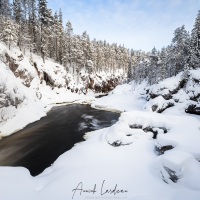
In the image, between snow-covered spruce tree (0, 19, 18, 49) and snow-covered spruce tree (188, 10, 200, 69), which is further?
snow-covered spruce tree (0, 19, 18, 49)

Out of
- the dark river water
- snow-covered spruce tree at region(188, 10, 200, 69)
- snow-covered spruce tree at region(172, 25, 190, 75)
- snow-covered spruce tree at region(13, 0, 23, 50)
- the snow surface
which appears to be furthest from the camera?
Answer: snow-covered spruce tree at region(172, 25, 190, 75)

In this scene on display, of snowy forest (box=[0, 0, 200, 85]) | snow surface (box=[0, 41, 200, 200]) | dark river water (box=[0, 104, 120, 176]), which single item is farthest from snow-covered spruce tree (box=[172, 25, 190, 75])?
snow surface (box=[0, 41, 200, 200])

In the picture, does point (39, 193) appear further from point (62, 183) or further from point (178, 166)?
point (178, 166)

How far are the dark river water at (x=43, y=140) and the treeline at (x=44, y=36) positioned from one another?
24212 millimetres

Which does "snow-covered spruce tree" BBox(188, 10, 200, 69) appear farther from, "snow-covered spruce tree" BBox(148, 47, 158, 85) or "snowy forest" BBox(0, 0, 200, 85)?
"snow-covered spruce tree" BBox(148, 47, 158, 85)

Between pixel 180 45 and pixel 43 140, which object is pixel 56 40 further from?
pixel 43 140

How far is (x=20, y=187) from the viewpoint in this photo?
37.8 ft

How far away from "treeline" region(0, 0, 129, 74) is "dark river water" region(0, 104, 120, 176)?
24.2 m

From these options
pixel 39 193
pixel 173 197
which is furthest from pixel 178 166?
pixel 39 193

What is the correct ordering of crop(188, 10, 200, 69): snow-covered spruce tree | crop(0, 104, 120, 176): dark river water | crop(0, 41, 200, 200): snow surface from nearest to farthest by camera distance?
crop(0, 41, 200, 200): snow surface, crop(0, 104, 120, 176): dark river water, crop(188, 10, 200, 69): snow-covered spruce tree

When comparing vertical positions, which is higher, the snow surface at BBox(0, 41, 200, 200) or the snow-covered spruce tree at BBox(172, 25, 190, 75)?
the snow-covered spruce tree at BBox(172, 25, 190, 75)

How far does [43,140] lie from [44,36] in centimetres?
4356

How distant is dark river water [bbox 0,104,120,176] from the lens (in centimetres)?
1711

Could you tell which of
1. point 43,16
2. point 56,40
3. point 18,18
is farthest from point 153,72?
point 18,18
